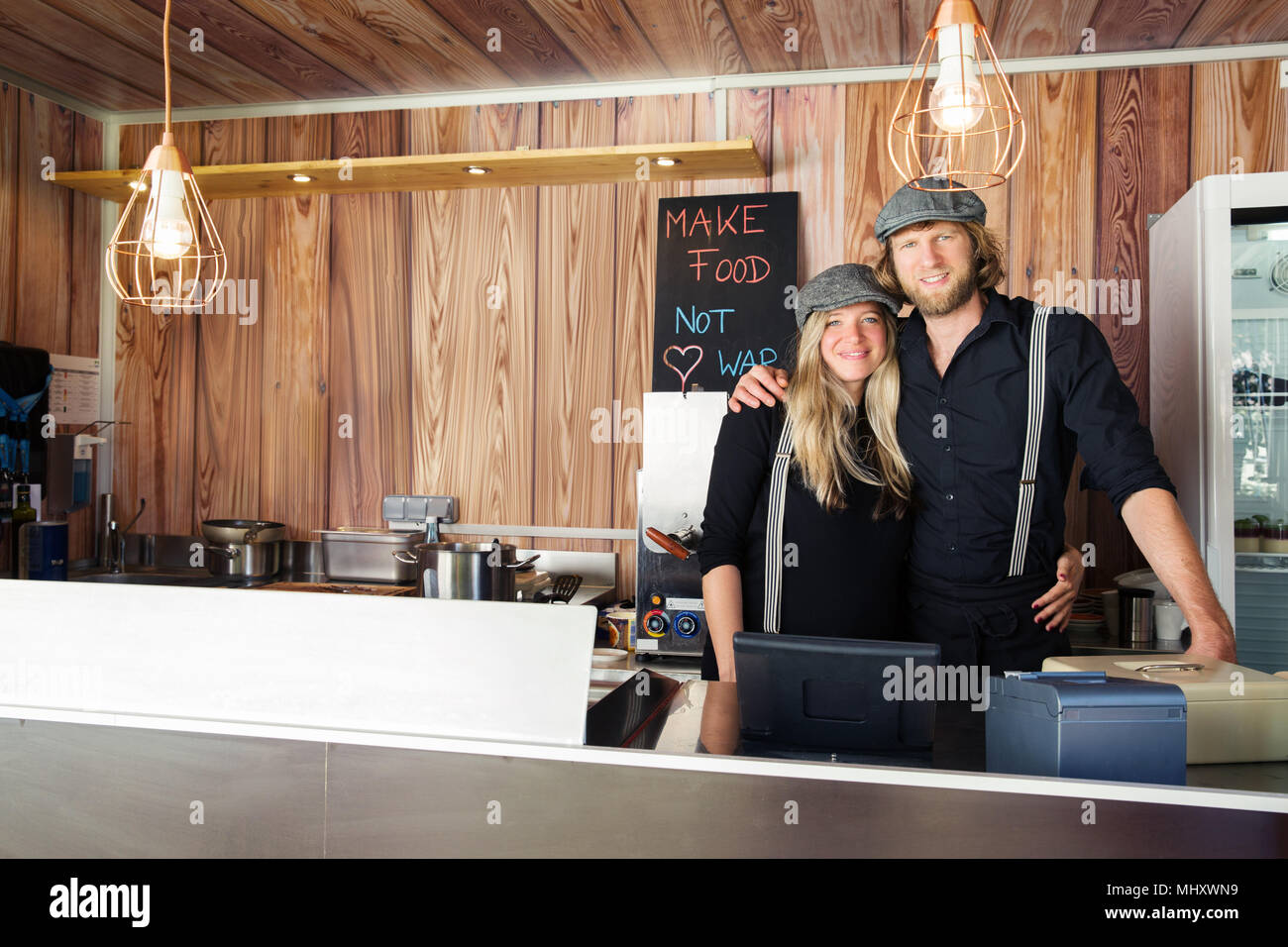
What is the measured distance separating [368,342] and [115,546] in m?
1.25

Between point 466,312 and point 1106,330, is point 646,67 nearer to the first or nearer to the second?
point 466,312

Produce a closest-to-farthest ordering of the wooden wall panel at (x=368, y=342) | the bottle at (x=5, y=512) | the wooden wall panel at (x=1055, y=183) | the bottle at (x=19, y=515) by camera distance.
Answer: the wooden wall panel at (x=1055, y=183), the bottle at (x=5, y=512), the bottle at (x=19, y=515), the wooden wall panel at (x=368, y=342)

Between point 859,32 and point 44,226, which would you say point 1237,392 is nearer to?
point 859,32

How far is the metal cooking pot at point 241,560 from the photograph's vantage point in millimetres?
3402

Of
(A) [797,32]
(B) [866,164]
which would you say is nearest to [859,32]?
(A) [797,32]

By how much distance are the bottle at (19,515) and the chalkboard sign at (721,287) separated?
2.20 m

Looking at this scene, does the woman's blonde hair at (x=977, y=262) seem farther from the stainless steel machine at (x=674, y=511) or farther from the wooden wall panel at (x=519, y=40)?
the wooden wall panel at (x=519, y=40)

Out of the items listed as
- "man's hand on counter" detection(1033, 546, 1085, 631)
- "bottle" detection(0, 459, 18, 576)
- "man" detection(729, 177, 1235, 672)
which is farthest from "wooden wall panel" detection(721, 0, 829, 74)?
"bottle" detection(0, 459, 18, 576)

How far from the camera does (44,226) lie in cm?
346

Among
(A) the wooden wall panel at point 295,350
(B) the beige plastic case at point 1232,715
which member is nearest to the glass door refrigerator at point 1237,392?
(B) the beige plastic case at point 1232,715

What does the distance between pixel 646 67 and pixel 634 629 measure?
6.04 ft

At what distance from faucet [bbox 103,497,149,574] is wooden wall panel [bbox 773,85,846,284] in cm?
272

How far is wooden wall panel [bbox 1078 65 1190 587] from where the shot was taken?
117 inches

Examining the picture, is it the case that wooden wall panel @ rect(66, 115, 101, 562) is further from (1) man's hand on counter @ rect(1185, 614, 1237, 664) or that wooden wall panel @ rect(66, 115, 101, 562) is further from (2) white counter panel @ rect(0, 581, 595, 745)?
(1) man's hand on counter @ rect(1185, 614, 1237, 664)
